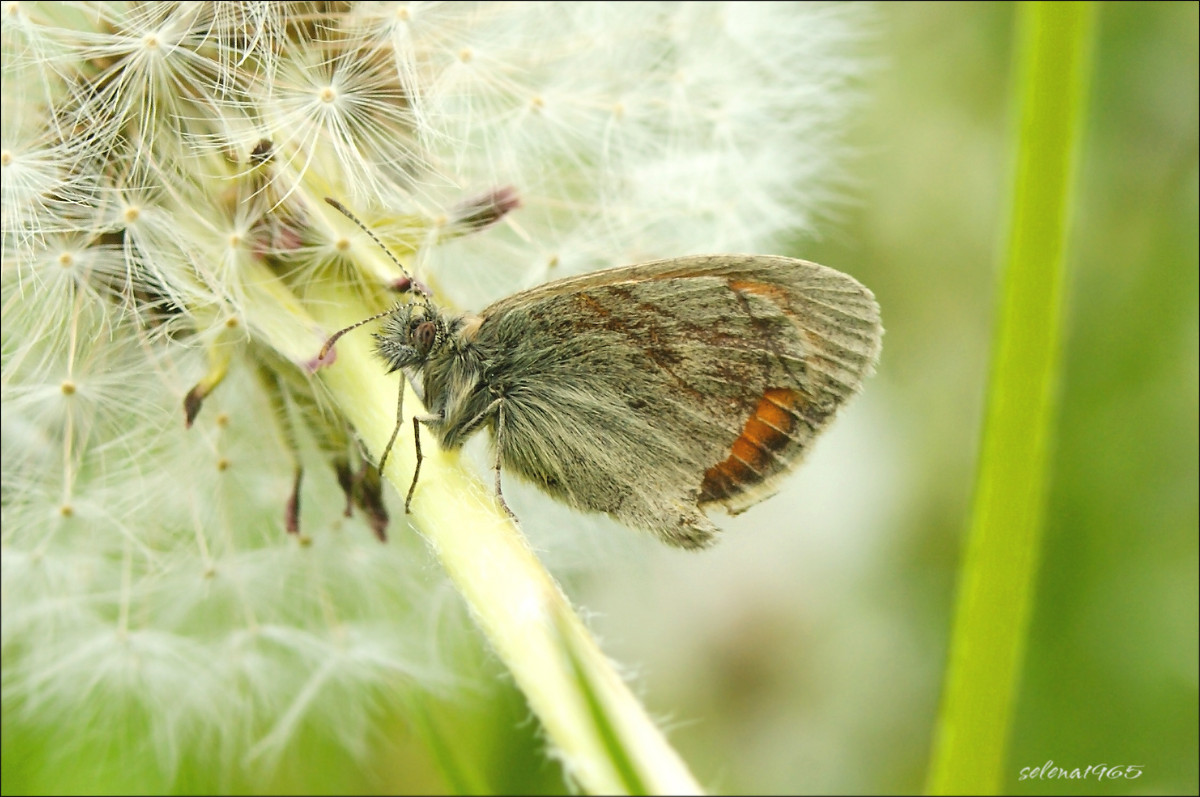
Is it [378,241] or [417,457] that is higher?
[378,241]

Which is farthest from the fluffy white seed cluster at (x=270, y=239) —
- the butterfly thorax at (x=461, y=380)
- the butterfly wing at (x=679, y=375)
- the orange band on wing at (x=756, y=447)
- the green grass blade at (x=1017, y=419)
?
the green grass blade at (x=1017, y=419)

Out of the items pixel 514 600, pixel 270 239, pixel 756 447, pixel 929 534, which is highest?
pixel 270 239

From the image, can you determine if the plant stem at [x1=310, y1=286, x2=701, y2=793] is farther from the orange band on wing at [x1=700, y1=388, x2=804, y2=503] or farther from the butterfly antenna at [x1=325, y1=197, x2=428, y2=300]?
the orange band on wing at [x1=700, y1=388, x2=804, y2=503]

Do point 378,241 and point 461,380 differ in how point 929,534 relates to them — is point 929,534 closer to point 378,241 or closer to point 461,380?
point 461,380

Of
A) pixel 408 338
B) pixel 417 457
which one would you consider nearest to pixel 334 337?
pixel 408 338

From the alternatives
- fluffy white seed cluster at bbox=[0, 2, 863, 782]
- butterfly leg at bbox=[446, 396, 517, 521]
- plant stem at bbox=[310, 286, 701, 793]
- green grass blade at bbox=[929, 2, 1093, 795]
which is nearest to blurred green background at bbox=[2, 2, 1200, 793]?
fluffy white seed cluster at bbox=[0, 2, 863, 782]

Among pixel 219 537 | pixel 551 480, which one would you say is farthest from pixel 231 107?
pixel 219 537

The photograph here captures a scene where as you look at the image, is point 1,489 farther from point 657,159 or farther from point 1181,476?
point 1181,476
